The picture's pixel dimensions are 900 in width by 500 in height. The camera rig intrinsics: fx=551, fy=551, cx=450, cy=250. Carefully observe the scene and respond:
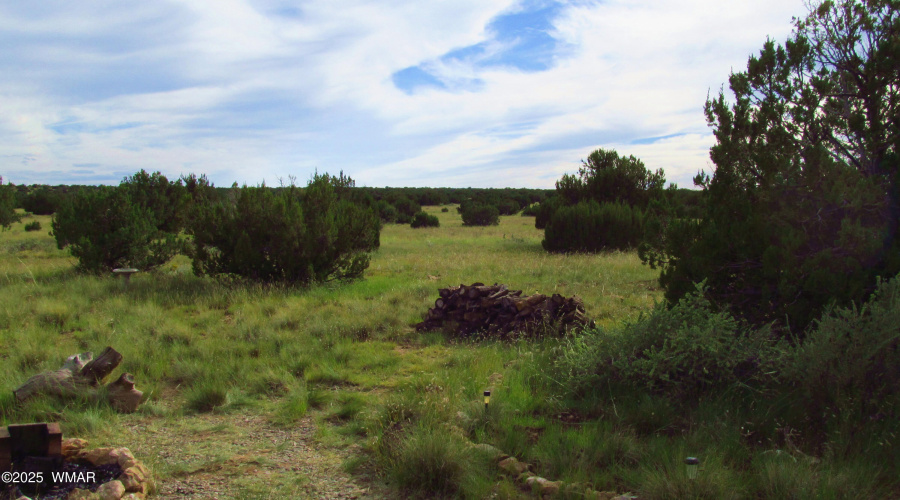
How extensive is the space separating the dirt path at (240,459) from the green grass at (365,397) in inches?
0.9

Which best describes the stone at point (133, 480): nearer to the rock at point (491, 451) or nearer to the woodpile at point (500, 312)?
the rock at point (491, 451)

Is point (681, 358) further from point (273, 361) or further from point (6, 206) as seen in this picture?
point (6, 206)

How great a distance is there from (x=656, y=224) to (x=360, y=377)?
4867 millimetres

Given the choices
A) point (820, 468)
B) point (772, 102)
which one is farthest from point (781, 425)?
point (772, 102)

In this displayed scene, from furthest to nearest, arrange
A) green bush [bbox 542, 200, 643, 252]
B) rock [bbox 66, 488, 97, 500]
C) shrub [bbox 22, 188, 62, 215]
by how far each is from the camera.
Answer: shrub [bbox 22, 188, 62, 215] < green bush [bbox 542, 200, 643, 252] < rock [bbox 66, 488, 97, 500]

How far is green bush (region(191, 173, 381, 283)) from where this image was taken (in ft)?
35.7

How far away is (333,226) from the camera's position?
447 inches

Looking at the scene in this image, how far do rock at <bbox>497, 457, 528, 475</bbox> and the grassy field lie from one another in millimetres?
99

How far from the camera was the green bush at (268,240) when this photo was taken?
10867 mm

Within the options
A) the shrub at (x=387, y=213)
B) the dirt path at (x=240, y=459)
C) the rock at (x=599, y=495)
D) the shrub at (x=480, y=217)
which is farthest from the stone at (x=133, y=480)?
the shrub at (x=387, y=213)

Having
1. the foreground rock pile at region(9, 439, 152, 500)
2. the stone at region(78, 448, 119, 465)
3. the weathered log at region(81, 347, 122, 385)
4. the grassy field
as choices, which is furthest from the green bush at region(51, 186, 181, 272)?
the stone at region(78, 448, 119, 465)

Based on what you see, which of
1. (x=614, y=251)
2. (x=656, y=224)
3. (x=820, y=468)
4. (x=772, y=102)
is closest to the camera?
(x=820, y=468)

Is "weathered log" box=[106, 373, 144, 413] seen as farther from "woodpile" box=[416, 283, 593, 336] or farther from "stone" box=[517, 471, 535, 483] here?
"woodpile" box=[416, 283, 593, 336]

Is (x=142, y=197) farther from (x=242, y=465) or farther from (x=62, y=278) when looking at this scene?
(x=242, y=465)
